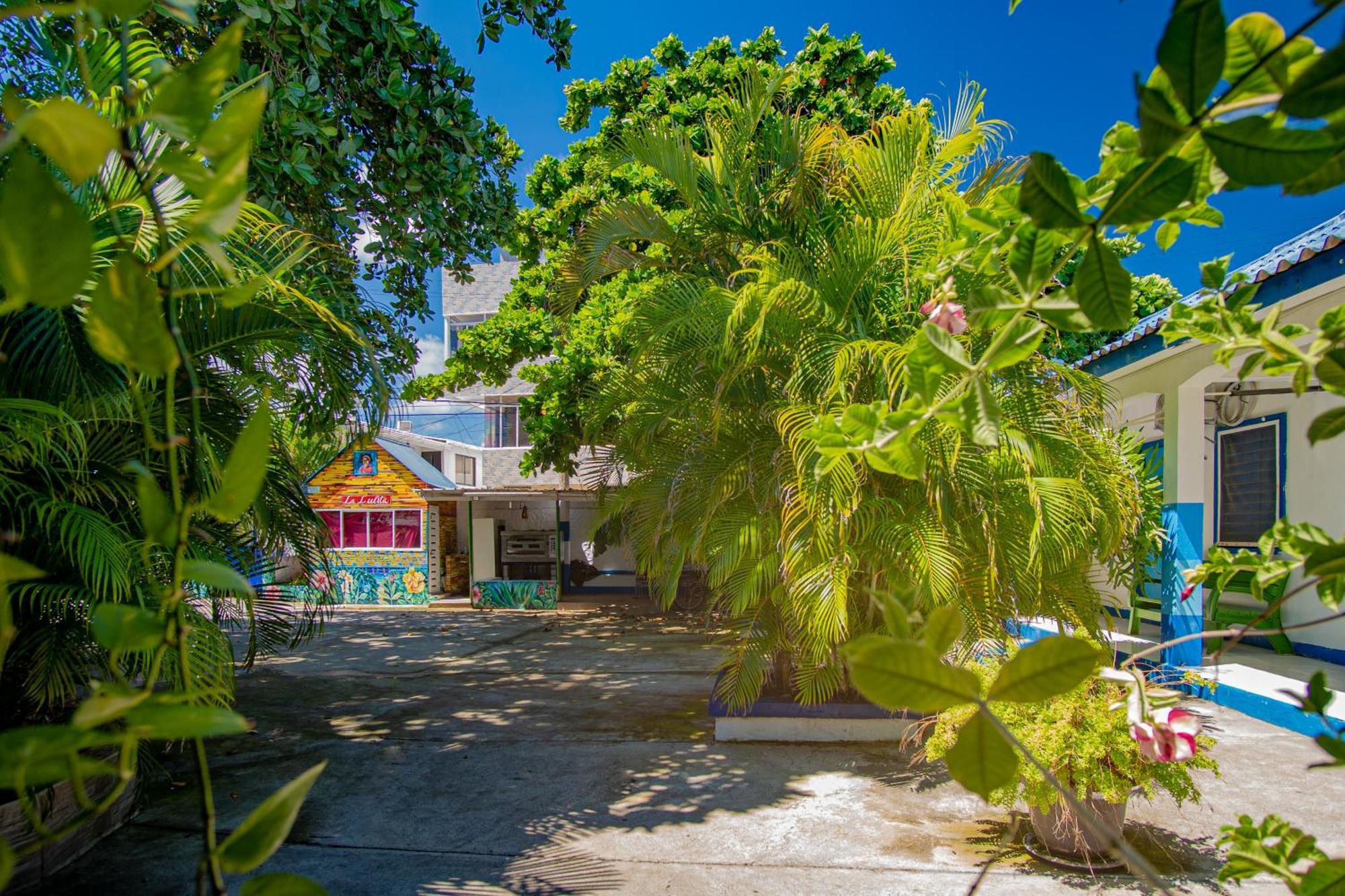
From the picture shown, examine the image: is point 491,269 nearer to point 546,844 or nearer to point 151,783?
point 151,783

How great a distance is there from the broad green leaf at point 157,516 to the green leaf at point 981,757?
1.38 feet

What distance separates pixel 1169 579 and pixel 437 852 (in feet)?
20.8

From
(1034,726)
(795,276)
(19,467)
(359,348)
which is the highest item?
(795,276)

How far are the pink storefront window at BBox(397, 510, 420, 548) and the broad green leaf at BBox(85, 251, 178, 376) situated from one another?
19.0m

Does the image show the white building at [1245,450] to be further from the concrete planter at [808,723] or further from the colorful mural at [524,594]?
the colorful mural at [524,594]

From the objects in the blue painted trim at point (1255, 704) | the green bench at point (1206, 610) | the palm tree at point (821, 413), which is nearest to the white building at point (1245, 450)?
the green bench at point (1206, 610)

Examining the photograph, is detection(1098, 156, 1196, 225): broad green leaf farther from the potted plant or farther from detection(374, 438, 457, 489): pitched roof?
detection(374, 438, 457, 489): pitched roof

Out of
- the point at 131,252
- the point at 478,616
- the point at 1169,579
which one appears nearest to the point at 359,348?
the point at 131,252

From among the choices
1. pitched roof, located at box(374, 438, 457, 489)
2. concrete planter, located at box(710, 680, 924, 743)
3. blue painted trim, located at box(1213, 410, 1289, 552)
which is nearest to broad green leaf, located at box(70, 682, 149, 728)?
concrete planter, located at box(710, 680, 924, 743)

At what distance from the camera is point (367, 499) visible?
1859cm

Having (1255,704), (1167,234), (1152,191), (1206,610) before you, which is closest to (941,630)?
(1152,191)

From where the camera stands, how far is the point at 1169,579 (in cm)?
724

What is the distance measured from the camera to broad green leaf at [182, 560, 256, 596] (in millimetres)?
399

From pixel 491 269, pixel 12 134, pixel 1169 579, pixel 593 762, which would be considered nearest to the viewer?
pixel 12 134
